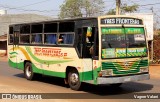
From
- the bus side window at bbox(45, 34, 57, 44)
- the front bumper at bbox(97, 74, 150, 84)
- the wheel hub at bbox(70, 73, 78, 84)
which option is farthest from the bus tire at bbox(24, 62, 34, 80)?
the front bumper at bbox(97, 74, 150, 84)

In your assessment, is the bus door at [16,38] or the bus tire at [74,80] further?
the bus door at [16,38]

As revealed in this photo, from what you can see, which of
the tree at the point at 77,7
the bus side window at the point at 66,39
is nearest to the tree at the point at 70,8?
the tree at the point at 77,7

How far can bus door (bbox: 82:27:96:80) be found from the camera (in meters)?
12.1

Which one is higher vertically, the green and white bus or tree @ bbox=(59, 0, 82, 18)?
tree @ bbox=(59, 0, 82, 18)

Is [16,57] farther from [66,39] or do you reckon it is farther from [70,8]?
[70,8]

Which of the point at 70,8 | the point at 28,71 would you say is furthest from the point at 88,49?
the point at 70,8

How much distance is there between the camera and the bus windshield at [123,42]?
11734mm

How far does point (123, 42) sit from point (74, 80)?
7.91 feet

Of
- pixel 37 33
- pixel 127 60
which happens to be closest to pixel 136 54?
pixel 127 60

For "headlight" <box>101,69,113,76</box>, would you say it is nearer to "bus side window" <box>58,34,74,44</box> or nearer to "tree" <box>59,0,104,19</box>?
"bus side window" <box>58,34,74,44</box>

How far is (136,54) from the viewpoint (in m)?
12.3

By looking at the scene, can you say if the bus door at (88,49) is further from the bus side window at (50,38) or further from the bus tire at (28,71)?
the bus tire at (28,71)

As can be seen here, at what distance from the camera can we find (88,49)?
12.4m

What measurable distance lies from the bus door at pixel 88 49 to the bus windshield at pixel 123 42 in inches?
19.1
